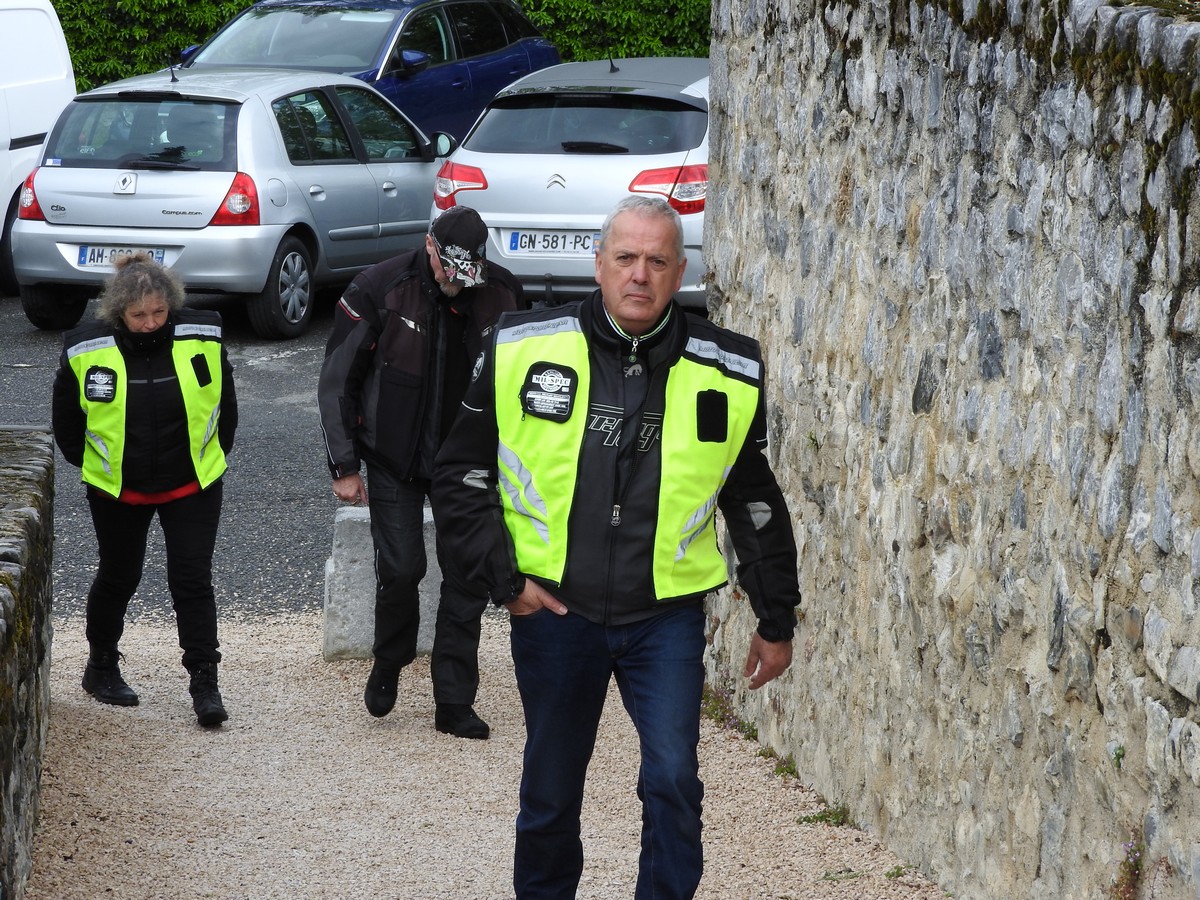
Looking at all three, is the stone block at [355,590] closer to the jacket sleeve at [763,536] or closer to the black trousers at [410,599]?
the black trousers at [410,599]

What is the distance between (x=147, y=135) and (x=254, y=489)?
3527 mm

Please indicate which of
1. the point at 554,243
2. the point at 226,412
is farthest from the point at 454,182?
the point at 226,412

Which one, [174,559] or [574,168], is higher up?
[574,168]

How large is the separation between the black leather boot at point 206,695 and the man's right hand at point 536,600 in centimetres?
264

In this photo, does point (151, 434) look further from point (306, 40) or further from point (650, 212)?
point (306, 40)

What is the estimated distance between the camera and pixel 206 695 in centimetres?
593

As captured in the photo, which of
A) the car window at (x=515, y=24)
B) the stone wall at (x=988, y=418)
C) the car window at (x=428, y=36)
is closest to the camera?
the stone wall at (x=988, y=418)

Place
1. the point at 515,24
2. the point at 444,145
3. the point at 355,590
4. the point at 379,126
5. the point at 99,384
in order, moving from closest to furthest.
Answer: the point at 99,384, the point at 355,590, the point at 444,145, the point at 379,126, the point at 515,24

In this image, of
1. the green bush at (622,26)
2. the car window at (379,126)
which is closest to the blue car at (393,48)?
the car window at (379,126)

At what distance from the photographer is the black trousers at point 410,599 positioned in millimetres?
5703

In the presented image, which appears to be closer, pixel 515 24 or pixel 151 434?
pixel 151 434

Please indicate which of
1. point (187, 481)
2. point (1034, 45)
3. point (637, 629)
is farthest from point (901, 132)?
point (187, 481)

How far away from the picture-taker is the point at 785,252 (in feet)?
17.6

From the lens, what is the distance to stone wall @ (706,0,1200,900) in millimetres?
3186
